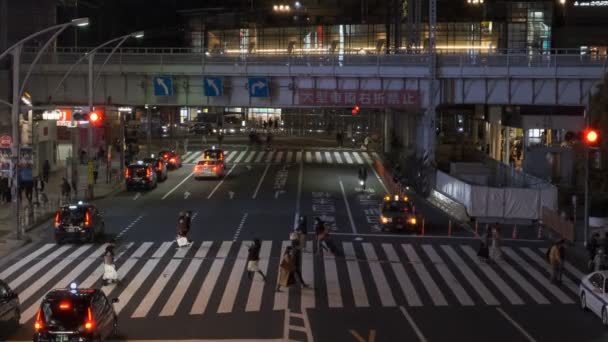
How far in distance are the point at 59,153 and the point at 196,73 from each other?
1905 cm

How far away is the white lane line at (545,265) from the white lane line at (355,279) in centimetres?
621

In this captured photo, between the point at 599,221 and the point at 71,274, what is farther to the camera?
the point at 599,221

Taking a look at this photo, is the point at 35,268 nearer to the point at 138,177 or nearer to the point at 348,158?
the point at 138,177

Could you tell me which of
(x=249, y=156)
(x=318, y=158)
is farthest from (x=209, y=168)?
(x=318, y=158)

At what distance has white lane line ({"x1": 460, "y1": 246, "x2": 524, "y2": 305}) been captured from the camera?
24.9m

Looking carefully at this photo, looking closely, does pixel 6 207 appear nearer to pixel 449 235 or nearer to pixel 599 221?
pixel 449 235

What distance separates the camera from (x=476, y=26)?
100 metres

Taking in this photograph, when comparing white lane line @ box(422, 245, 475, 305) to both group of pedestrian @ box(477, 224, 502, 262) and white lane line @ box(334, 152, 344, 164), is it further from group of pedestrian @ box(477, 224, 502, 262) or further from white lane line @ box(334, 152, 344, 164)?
white lane line @ box(334, 152, 344, 164)

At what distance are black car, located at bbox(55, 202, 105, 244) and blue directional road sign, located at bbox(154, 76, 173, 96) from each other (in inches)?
860

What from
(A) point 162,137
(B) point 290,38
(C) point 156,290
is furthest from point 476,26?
(C) point 156,290

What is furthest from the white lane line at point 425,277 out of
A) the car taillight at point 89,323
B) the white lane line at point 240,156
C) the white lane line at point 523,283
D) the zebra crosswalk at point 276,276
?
the white lane line at point 240,156

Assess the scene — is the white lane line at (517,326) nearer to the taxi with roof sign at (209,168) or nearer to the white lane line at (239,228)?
the white lane line at (239,228)

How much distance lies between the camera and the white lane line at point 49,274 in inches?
995

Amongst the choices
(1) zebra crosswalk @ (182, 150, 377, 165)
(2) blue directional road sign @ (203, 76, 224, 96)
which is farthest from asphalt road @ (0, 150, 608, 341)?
(1) zebra crosswalk @ (182, 150, 377, 165)
